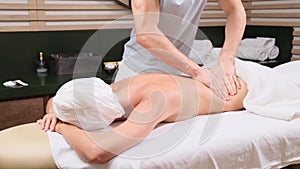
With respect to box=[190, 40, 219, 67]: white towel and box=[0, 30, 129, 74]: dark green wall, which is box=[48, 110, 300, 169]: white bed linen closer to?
box=[190, 40, 219, 67]: white towel

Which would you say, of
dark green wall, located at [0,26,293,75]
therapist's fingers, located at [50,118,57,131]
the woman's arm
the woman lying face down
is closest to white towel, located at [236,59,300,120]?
the woman lying face down

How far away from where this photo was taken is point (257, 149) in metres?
1.17

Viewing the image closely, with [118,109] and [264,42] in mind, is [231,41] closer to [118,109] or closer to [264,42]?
[118,109]

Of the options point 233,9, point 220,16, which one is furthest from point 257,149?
point 220,16

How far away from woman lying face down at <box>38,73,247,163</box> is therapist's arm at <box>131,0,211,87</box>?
6 cm

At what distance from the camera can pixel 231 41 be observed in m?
1.62

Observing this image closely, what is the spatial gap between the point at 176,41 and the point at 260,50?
1.54 m

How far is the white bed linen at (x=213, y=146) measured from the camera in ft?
3.30

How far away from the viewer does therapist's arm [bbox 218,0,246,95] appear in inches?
57.6

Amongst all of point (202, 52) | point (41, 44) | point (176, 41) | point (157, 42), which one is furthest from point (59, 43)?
point (157, 42)

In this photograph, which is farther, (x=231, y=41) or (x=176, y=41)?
(x=176, y=41)

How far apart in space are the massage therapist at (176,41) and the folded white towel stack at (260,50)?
53.8 inches

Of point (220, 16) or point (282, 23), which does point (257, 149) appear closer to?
point (282, 23)

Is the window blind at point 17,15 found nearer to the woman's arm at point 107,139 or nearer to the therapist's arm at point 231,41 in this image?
the therapist's arm at point 231,41
